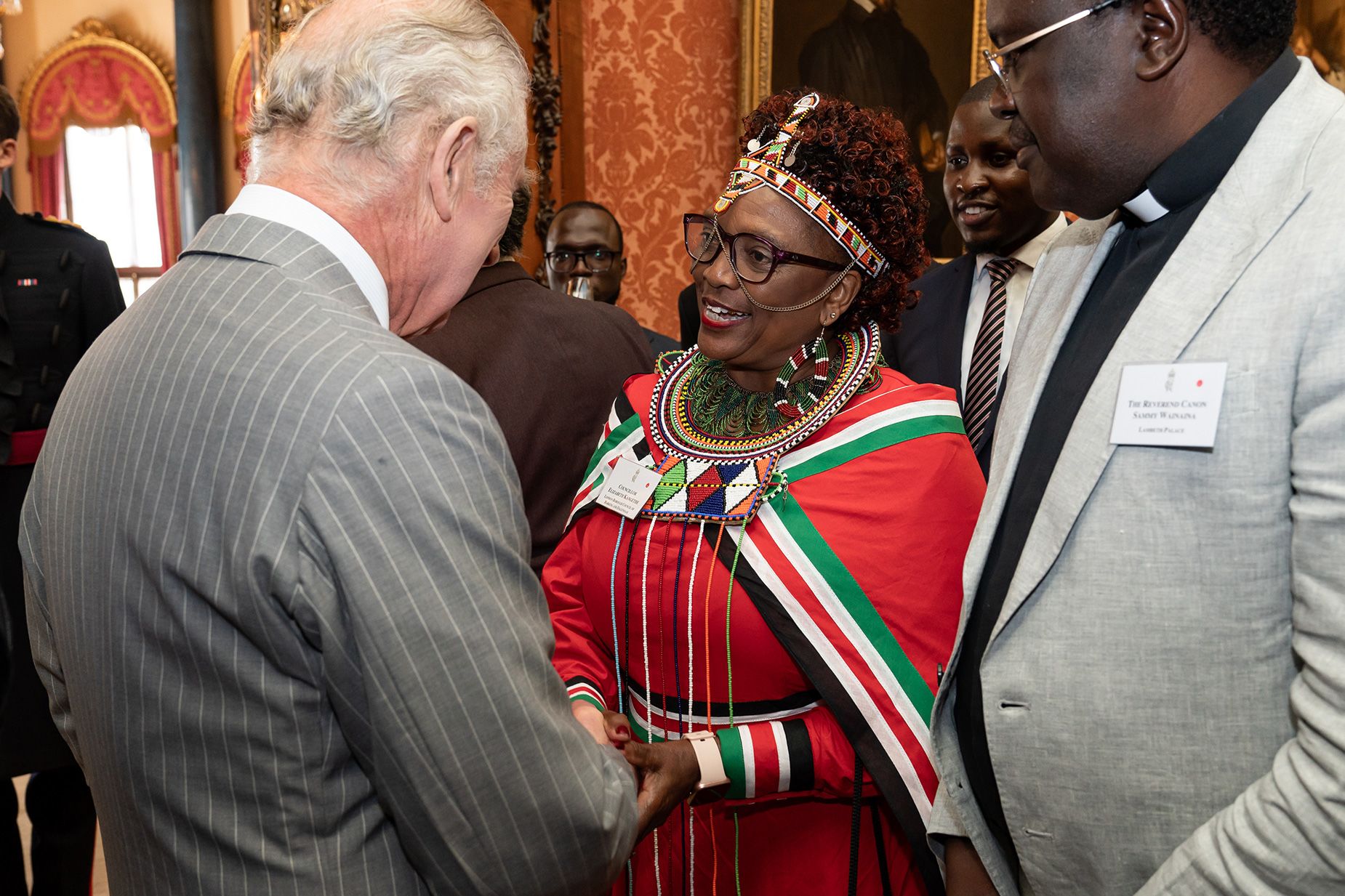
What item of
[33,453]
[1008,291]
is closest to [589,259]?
[1008,291]

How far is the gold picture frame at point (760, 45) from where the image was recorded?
4793mm

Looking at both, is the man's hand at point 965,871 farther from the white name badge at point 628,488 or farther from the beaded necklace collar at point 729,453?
the white name badge at point 628,488

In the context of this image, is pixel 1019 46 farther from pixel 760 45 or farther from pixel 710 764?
pixel 760 45

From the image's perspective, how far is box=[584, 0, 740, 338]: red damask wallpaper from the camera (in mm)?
4922

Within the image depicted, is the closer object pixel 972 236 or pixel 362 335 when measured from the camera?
pixel 362 335

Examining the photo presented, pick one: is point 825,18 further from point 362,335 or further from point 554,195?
point 362,335

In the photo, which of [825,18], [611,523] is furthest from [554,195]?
[611,523]

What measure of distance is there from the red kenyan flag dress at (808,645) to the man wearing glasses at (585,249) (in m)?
2.39

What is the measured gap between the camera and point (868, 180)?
6.35 feet

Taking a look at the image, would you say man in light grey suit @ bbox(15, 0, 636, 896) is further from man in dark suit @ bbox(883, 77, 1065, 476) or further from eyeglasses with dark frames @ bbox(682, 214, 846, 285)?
man in dark suit @ bbox(883, 77, 1065, 476)

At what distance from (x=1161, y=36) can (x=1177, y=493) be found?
1.69 ft

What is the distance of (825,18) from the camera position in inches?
190

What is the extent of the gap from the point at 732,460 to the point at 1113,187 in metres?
0.79

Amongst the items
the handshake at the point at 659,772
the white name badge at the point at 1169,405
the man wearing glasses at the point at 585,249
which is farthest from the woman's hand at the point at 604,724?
the man wearing glasses at the point at 585,249
